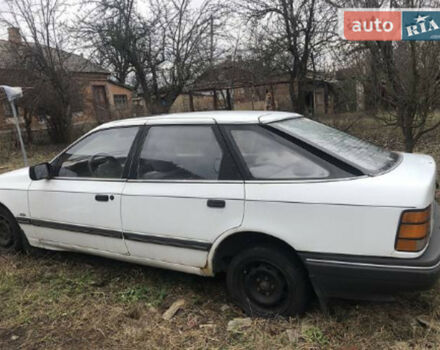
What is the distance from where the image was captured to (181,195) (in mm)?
2938

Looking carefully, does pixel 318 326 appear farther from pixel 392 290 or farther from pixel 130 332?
pixel 130 332

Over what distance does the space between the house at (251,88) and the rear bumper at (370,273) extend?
43.1 ft

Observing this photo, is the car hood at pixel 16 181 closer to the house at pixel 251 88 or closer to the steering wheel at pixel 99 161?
the steering wheel at pixel 99 161

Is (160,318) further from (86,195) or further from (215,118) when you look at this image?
(215,118)

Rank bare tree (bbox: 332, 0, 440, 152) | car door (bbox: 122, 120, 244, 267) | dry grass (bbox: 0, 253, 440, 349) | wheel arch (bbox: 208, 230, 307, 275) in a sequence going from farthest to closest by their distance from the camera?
1. bare tree (bbox: 332, 0, 440, 152)
2. car door (bbox: 122, 120, 244, 267)
3. wheel arch (bbox: 208, 230, 307, 275)
4. dry grass (bbox: 0, 253, 440, 349)

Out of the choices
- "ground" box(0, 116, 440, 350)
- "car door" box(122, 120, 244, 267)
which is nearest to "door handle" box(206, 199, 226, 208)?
"car door" box(122, 120, 244, 267)

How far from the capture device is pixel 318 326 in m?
2.66

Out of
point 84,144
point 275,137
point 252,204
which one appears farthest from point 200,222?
point 84,144

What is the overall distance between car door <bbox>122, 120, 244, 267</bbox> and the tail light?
1.03 metres

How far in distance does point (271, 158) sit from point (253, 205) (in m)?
0.38

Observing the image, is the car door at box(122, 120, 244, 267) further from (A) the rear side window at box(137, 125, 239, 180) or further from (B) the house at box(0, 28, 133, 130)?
(B) the house at box(0, 28, 133, 130)

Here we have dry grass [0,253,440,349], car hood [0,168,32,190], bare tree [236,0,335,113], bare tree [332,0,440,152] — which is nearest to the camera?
dry grass [0,253,440,349]

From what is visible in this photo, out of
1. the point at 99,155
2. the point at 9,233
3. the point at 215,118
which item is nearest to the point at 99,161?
the point at 99,155

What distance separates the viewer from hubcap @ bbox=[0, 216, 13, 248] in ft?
14.1
